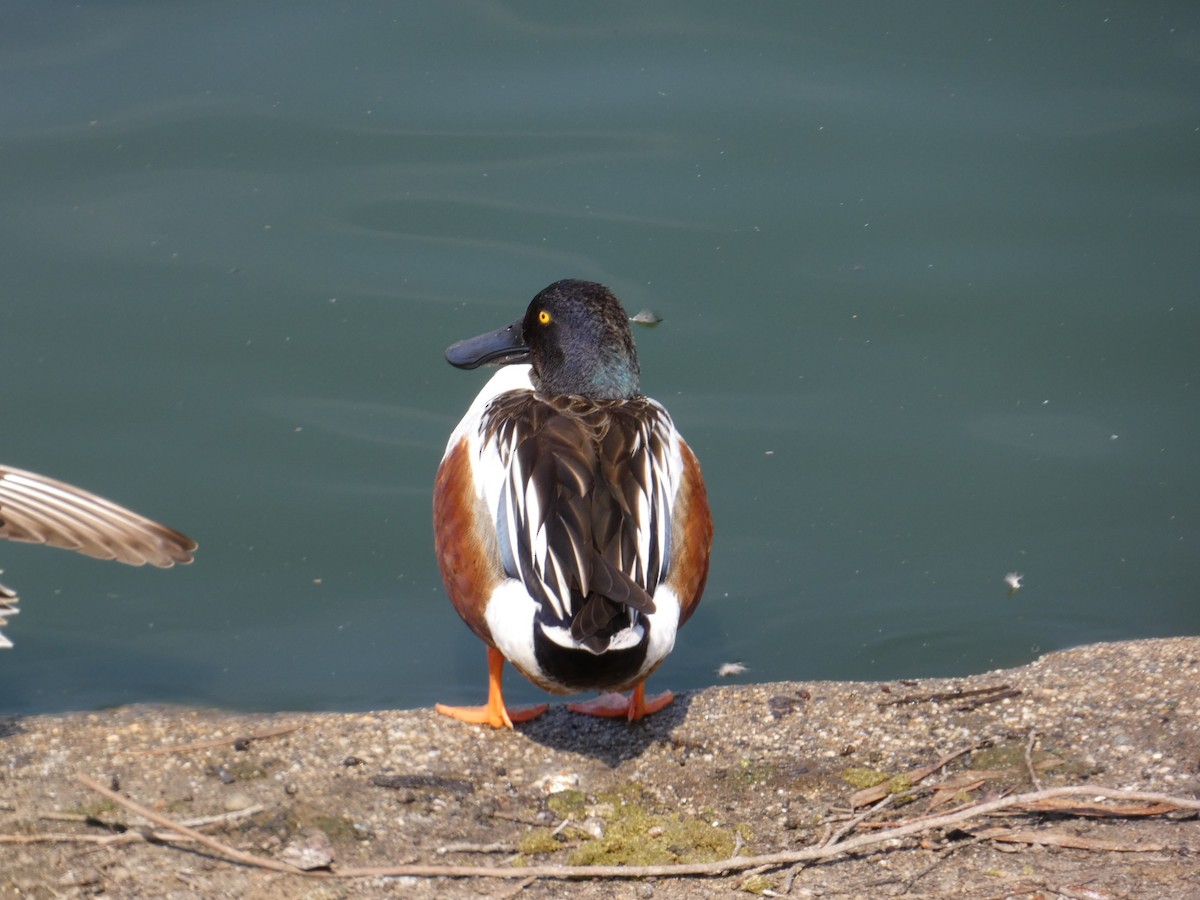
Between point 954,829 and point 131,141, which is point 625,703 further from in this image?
point 131,141

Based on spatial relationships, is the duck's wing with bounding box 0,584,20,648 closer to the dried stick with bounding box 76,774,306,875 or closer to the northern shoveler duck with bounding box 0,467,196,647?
the northern shoveler duck with bounding box 0,467,196,647

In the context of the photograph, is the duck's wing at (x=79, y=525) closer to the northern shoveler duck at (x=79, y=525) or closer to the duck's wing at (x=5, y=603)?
the northern shoveler duck at (x=79, y=525)

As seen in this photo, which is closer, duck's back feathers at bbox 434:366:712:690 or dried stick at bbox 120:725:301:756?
duck's back feathers at bbox 434:366:712:690

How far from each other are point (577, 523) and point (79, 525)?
1529 mm

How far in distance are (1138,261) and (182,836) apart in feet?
18.7

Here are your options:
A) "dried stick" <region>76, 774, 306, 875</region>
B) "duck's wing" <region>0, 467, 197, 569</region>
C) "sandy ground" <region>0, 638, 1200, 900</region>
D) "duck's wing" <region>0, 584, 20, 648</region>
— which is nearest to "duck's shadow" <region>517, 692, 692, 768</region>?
"sandy ground" <region>0, 638, 1200, 900</region>

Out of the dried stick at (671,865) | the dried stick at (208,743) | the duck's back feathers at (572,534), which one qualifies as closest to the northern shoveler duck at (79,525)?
the dried stick at (208,743)

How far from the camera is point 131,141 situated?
746cm

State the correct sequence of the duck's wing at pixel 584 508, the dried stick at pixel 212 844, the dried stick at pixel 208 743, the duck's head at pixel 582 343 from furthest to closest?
the duck's head at pixel 582 343
the dried stick at pixel 208 743
the duck's wing at pixel 584 508
the dried stick at pixel 212 844

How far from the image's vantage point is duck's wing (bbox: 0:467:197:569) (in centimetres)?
401

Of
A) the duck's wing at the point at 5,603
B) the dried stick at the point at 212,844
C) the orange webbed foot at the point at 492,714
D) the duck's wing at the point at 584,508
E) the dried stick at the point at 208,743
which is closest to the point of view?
the dried stick at the point at 212,844

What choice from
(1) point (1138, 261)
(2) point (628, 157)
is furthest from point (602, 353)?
(1) point (1138, 261)

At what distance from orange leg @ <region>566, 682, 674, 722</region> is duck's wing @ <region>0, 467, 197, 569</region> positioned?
1.36m

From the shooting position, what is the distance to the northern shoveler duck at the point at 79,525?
13.1ft
